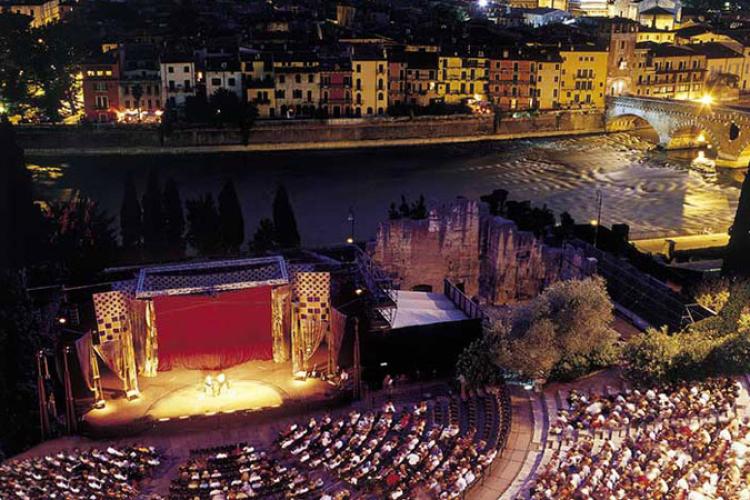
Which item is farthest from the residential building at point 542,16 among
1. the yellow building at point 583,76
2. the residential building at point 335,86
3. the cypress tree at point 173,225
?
the cypress tree at point 173,225

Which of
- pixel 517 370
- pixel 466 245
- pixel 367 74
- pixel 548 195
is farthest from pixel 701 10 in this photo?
pixel 517 370

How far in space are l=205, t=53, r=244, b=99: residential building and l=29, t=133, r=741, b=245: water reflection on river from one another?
3332mm

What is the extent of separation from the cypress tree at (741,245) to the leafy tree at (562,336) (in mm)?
5707

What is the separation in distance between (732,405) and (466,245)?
8233mm

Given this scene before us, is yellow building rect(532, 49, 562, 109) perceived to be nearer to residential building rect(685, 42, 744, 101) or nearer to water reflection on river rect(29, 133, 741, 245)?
water reflection on river rect(29, 133, 741, 245)

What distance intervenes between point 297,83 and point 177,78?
552 centimetres

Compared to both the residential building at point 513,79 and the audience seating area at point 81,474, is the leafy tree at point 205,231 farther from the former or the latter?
the residential building at point 513,79

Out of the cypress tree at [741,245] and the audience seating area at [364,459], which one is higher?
the cypress tree at [741,245]

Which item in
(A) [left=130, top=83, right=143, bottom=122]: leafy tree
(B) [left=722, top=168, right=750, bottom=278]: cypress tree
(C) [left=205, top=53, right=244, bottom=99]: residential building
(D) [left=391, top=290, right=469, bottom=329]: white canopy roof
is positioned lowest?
(D) [left=391, top=290, right=469, bottom=329]: white canopy roof

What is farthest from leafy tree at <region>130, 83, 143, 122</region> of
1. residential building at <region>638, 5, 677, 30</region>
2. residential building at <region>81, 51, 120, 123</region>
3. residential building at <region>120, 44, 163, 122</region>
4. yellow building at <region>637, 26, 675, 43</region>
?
residential building at <region>638, 5, 677, 30</region>

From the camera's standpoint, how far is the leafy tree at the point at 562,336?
53.4 feet

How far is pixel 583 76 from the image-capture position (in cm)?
5106

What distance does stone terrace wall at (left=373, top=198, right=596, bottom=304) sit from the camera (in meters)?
21.5

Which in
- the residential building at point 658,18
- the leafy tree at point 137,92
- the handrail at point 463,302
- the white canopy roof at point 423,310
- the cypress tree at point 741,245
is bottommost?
the white canopy roof at point 423,310
